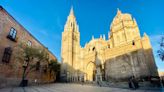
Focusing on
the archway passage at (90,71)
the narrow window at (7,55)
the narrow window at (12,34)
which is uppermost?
the narrow window at (12,34)

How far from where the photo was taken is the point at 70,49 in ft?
129

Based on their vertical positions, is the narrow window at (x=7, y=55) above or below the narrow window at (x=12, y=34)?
below

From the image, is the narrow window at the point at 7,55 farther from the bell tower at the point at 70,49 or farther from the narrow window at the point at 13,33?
the bell tower at the point at 70,49

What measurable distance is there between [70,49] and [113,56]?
17.2 m

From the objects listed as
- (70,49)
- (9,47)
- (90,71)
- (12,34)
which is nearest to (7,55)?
(9,47)

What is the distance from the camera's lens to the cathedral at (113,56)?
22.7 metres

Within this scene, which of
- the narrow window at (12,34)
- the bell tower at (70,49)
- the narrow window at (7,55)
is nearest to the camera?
the narrow window at (7,55)

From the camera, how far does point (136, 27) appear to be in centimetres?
3181

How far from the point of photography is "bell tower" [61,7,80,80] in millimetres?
36872

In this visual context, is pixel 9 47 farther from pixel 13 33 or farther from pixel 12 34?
pixel 13 33

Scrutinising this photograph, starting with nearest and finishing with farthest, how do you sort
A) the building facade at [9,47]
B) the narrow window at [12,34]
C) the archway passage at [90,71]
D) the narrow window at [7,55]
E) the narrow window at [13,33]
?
the building facade at [9,47], the narrow window at [7,55], the narrow window at [12,34], the narrow window at [13,33], the archway passage at [90,71]

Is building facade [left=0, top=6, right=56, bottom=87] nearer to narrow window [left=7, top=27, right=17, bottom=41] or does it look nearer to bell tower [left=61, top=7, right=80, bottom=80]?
narrow window [left=7, top=27, right=17, bottom=41]

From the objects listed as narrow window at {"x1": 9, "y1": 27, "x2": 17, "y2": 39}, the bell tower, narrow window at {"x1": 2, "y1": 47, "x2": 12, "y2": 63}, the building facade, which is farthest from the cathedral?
narrow window at {"x1": 9, "y1": 27, "x2": 17, "y2": 39}

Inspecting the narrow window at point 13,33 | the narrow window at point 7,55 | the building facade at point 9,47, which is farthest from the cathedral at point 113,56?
the narrow window at point 13,33
